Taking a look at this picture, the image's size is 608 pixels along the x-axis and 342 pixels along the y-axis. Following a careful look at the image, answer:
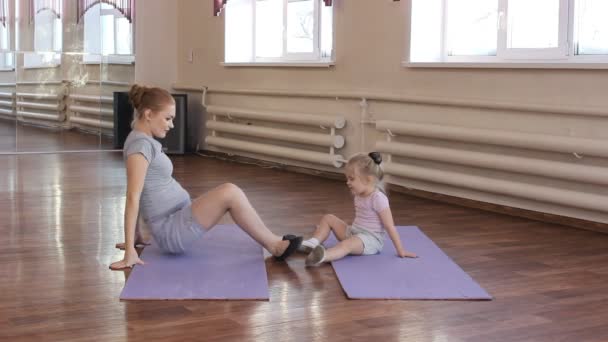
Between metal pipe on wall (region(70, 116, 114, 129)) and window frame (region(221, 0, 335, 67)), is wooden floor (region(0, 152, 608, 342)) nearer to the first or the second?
window frame (region(221, 0, 335, 67))

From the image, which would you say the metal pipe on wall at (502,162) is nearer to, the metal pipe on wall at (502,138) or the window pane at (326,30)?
the metal pipe on wall at (502,138)

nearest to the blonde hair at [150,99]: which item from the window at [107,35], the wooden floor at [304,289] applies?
the wooden floor at [304,289]

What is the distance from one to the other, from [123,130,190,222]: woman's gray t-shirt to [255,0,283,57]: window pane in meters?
3.98

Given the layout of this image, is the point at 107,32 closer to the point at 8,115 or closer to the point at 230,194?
the point at 8,115

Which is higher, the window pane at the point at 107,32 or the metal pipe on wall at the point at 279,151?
the window pane at the point at 107,32

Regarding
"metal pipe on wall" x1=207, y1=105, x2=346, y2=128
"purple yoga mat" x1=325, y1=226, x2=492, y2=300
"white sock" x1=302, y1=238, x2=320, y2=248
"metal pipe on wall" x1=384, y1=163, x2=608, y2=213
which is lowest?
"purple yoga mat" x1=325, y1=226, x2=492, y2=300

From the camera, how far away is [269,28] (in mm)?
7430

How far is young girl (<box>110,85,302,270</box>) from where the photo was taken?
130 inches

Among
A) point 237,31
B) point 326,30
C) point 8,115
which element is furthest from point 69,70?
point 326,30

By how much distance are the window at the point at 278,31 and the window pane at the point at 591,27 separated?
7.07ft

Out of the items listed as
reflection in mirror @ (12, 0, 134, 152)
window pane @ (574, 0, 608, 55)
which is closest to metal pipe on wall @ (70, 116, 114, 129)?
reflection in mirror @ (12, 0, 134, 152)

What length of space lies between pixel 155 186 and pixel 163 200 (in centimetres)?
6

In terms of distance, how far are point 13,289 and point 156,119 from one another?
823 millimetres

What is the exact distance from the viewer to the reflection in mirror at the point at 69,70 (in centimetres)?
795
